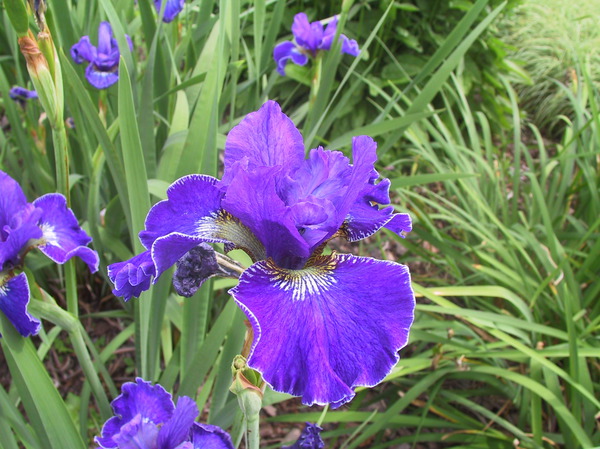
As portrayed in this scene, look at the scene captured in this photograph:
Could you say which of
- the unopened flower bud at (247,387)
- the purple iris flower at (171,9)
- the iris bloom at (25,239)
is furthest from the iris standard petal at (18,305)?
the purple iris flower at (171,9)

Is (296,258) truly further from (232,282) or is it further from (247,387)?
(232,282)

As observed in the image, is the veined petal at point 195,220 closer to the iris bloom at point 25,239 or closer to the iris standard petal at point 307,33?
the iris bloom at point 25,239

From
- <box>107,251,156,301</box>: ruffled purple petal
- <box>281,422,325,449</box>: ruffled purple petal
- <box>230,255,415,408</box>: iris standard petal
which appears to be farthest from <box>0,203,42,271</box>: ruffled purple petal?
<box>281,422,325,449</box>: ruffled purple petal

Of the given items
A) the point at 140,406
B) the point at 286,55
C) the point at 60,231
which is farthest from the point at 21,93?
the point at 140,406

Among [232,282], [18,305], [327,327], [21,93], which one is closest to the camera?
[327,327]

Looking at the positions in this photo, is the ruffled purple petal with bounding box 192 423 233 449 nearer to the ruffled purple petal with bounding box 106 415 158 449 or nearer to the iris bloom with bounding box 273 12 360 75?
the ruffled purple petal with bounding box 106 415 158 449

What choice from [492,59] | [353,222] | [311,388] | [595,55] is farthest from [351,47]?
[595,55]

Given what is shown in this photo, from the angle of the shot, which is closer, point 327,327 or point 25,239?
point 327,327
